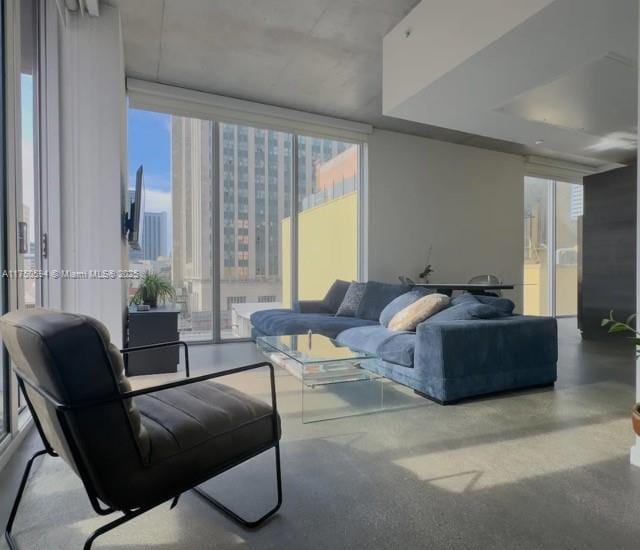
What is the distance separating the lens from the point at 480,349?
305cm

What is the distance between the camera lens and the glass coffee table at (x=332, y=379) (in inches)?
109

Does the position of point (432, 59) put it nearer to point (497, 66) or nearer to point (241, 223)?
point (497, 66)

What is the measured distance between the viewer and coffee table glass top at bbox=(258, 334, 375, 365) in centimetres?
277

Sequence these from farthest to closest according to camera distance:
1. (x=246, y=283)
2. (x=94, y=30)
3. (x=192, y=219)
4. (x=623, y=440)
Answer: (x=246, y=283) → (x=192, y=219) → (x=94, y=30) → (x=623, y=440)

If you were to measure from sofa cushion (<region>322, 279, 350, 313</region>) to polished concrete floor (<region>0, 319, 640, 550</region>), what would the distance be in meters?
2.53

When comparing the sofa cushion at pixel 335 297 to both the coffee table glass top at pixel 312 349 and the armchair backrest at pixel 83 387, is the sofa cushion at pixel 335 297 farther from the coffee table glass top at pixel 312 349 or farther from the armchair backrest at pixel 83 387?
the armchair backrest at pixel 83 387

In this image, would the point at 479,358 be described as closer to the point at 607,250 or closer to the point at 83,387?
the point at 83,387

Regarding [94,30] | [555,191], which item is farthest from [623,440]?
[555,191]

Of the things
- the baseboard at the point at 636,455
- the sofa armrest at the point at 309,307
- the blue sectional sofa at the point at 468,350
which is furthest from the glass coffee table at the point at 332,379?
the sofa armrest at the point at 309,307

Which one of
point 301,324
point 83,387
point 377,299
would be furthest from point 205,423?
point 377,299

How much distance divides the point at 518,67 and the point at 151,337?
3.79m

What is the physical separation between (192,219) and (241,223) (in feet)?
2.09

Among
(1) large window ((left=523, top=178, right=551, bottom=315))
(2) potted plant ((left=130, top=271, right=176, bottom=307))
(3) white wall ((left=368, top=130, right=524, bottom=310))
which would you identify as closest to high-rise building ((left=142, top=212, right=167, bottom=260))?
(2) potted plant ((left=130, top=271, right=176, bottom=307))

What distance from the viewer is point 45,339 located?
3.50 ft
